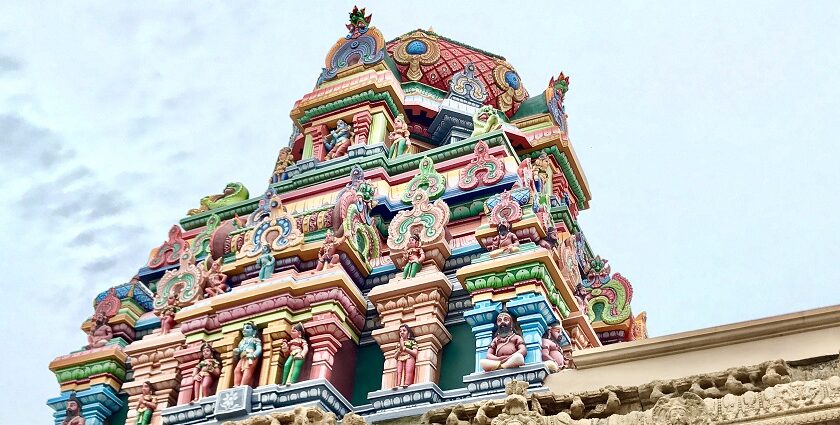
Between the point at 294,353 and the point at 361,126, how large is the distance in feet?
15.0

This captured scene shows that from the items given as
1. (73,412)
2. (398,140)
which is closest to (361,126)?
(398,140)

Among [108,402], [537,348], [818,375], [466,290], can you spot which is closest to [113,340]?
[108,402]

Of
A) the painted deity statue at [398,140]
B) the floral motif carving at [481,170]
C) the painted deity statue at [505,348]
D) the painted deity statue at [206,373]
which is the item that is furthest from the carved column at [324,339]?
the painted deity statue at [398,140]

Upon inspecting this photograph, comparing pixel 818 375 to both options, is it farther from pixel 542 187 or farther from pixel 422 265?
pixel 542 187

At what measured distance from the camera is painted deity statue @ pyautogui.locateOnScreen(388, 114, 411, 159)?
13.6 meters

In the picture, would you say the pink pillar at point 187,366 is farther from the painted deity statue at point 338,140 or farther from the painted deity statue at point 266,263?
the painted deity statue at point 338,140

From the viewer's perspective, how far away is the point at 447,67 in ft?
55.2

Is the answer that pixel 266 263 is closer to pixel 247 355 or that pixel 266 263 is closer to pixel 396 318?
pixel 247 355

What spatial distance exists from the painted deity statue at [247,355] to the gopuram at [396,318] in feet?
0.08

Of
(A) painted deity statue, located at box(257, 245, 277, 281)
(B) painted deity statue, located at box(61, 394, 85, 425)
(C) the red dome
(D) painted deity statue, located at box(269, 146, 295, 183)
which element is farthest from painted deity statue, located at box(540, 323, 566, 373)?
(C) the red dome

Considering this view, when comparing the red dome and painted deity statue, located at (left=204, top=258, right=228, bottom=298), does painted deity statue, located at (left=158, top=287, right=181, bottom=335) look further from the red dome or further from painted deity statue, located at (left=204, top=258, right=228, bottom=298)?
the red dome

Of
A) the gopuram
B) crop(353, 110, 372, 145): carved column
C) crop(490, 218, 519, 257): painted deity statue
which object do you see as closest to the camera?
the gopuram

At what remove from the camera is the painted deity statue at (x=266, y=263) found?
37.8ft

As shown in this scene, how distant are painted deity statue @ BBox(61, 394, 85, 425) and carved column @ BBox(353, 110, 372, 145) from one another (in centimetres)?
507
